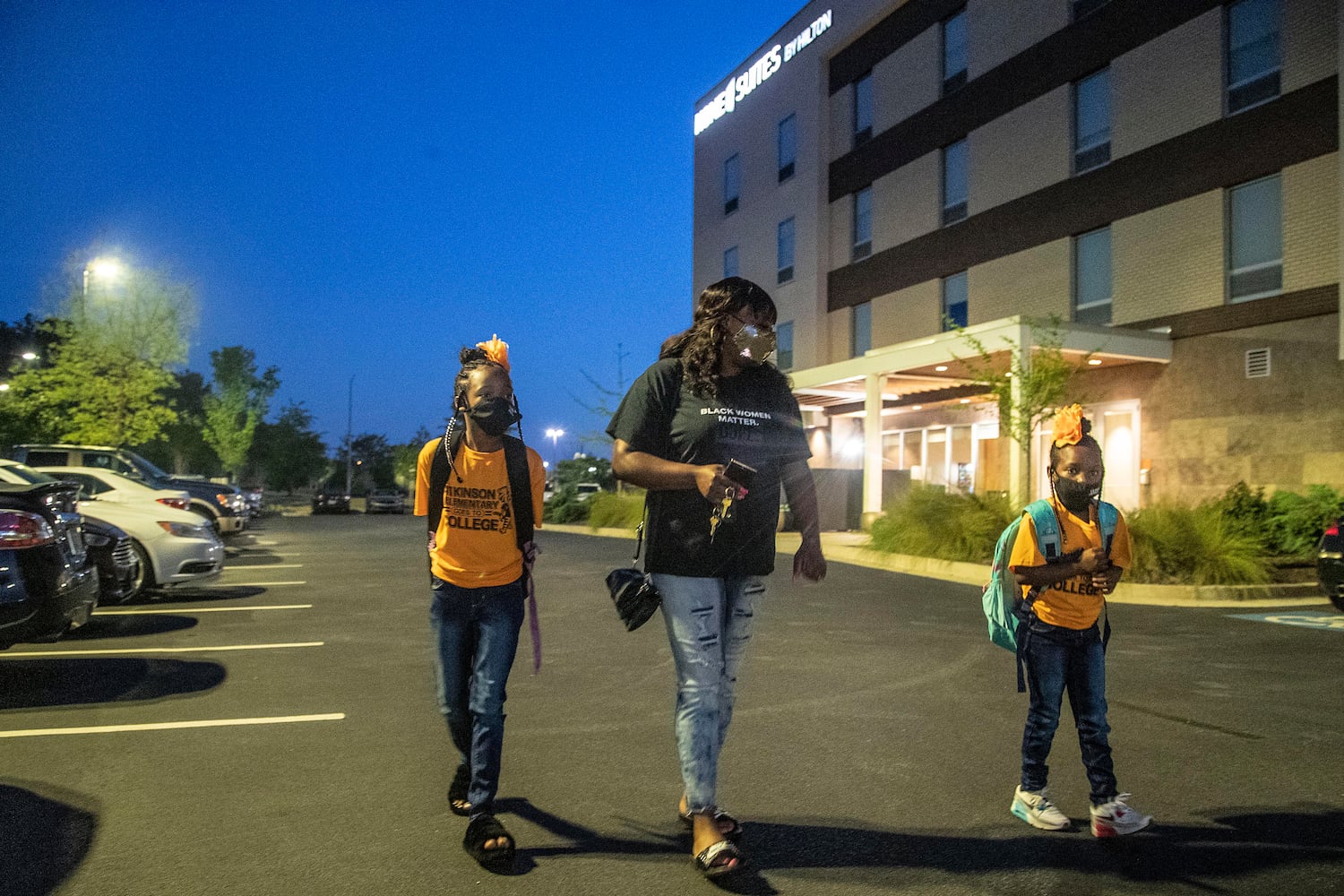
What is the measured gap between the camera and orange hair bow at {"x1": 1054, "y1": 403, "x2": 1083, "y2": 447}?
3873 mm

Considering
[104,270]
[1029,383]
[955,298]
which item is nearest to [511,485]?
[1029,383]

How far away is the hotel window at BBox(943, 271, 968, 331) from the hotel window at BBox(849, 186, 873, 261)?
351 centimetres

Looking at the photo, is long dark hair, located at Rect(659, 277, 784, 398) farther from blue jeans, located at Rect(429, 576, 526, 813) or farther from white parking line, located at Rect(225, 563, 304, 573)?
white parking line, located at Rect(225, 563, 304, 573)

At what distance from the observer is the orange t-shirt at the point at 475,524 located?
12.4 ft

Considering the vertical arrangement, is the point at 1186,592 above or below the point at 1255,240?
below

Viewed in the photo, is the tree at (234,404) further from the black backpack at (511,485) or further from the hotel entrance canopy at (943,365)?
the black backpack at (511,485)

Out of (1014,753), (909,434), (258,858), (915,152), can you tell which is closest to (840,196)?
(915,152)

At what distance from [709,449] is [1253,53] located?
18788mm

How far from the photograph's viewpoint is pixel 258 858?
353 centimetres

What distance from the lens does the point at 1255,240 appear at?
17609 mm

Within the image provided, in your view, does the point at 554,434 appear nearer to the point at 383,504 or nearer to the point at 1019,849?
the point at 383,504

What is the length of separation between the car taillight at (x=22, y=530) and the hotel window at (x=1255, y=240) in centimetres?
1818

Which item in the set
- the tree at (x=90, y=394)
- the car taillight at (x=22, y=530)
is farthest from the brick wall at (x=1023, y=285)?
the tree at (x=90, y=394)

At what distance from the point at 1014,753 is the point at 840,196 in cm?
2604
